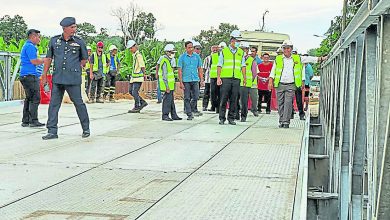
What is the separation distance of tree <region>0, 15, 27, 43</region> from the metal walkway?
37235mm

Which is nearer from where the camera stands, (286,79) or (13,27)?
(286,79)

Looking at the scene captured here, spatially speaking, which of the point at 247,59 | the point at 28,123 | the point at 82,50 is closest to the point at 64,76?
the point at 82,50

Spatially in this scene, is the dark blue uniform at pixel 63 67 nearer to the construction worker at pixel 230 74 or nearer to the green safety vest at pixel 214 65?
the construction worker at pixel 230 74

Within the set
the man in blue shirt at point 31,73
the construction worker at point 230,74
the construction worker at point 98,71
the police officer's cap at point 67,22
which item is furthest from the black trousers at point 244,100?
the construction worker at point 98,71

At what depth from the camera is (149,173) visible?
6707 millimetres

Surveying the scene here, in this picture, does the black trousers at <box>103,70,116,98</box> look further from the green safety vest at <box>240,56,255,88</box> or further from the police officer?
the police officer

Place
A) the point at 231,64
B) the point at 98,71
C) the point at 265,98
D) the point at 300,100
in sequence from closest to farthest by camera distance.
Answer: the point at 231,64, the point at 300,100, the point at 265,98, the point at 98,71

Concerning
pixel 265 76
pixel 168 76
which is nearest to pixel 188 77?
pixel 168 76

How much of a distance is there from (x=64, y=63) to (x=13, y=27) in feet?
135

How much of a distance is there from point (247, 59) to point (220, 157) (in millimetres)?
7103

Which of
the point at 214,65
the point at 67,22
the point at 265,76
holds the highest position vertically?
the point at 67,22

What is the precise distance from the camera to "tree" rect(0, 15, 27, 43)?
46.8 metres

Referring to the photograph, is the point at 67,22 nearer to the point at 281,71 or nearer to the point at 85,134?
the point at 85,134

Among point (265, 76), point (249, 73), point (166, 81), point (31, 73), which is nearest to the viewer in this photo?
point (31, 73)
